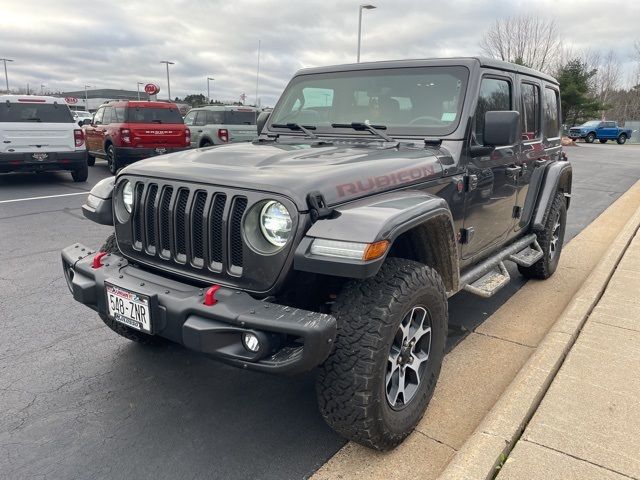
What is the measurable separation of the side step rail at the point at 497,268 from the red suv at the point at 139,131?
32.9ft

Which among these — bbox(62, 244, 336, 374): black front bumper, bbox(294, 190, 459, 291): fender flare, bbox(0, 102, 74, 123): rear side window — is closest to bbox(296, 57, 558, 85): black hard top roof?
bbox(294, 190, 459, 291): fender flare

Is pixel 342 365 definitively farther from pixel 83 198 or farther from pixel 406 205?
pixel 83 198

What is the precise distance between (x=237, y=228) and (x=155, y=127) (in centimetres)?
1127

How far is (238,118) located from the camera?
49.6 feet

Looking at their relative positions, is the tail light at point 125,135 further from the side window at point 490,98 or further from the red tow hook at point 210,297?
the red tow hook at point 210,297

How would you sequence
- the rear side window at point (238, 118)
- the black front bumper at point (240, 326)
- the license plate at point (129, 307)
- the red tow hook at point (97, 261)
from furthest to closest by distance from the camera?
the rear side window at point (238, 118), the red tow hook at point (97, 261), the license plate at point (129, 307), the black front bumper at point (240, 326)

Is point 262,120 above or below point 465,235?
above

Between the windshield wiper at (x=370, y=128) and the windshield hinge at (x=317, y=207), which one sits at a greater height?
the windshield wiper at (x=370, y=128)

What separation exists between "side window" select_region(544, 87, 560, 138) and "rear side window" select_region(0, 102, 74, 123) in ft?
31.2

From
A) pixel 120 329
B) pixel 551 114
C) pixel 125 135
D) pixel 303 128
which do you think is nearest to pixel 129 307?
pixel 120 329

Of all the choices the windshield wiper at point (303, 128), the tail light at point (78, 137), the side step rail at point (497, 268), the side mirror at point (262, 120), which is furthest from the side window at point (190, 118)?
the side step rail at point (497, 268)

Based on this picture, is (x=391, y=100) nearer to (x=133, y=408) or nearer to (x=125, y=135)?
(x=133, y=408)

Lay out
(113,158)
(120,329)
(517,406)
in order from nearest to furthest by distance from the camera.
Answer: (517,406) < (120,329) < (113,158)

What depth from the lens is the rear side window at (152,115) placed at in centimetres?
1273
